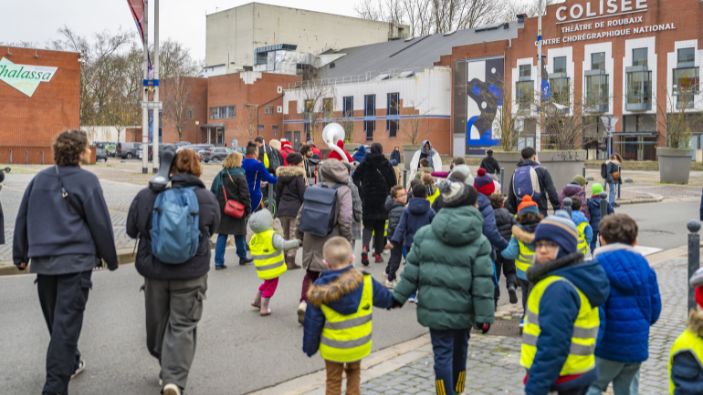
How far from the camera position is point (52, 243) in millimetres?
5359

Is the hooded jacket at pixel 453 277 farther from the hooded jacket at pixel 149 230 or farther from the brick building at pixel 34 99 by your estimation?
the brick building at pixel 34 99

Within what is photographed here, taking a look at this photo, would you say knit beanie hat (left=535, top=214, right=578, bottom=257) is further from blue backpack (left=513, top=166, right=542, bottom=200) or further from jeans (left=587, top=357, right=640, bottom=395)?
blue backpack (left=513, top=166, right=542, bottom=200)

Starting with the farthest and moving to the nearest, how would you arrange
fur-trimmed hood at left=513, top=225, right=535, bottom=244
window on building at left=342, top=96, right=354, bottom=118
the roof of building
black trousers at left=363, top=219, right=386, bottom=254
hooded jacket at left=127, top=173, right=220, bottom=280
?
1. window on building at left=342, top=96, right=354, bottom=118
2. the roof of building
3. black trousers at left=363, top=219, right=386, bottom=254
4. fur-trimmed hood at left=513, top=225, right=535, bottom=244
5. hooded jacket at left=127, top=173, right=220, bottom=280

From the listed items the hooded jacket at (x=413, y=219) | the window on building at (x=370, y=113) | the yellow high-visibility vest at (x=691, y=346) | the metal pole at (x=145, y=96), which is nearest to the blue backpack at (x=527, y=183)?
the hooded jacket at (x=413, y=219)

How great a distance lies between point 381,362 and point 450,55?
219ft

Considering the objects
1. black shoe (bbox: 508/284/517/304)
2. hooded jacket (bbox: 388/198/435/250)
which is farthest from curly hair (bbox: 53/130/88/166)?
black shoe (bbox: 508/284/517/304)

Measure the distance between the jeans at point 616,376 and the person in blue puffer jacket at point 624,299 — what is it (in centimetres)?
2

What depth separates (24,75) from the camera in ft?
154

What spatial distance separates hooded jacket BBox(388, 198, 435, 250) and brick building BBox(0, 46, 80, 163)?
1633 inches

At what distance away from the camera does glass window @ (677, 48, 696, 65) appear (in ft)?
183

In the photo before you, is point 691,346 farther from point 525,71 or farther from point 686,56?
point 525,71

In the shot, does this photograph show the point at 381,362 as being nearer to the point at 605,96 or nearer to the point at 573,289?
the point at 573,289

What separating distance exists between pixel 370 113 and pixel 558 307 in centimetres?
7266

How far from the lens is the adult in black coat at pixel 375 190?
1182 cm
